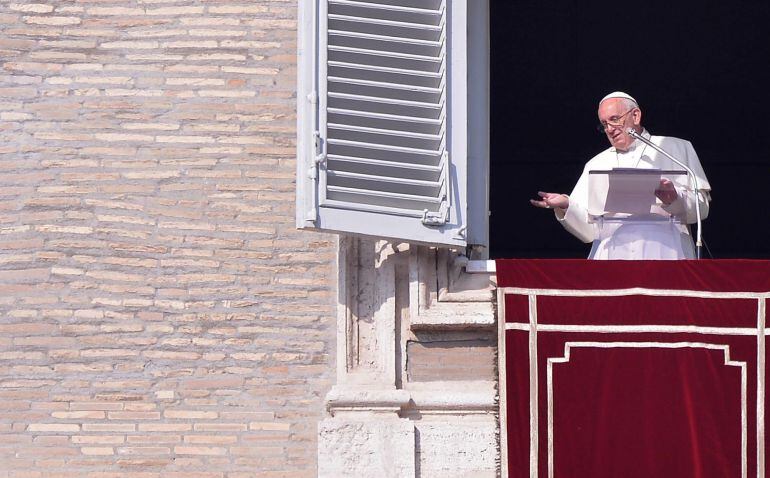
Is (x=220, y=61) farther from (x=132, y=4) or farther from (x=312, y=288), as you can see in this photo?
(x=312, y=288)

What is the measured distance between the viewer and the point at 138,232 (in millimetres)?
8625

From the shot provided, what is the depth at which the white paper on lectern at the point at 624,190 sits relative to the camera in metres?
8.02

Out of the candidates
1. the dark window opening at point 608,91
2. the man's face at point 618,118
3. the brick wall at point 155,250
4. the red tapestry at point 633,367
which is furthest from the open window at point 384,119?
the dark window opening at point 608,91

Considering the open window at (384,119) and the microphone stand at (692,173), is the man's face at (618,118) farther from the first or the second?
the open window at (384,119)

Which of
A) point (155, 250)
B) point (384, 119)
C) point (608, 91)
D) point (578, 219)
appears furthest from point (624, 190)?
point (608, 91)

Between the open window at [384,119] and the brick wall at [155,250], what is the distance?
1.70ft

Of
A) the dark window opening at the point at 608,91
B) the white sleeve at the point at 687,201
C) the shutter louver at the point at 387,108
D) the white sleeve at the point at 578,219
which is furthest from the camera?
the dark window opening at the point at 608,91

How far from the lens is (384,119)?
827cm

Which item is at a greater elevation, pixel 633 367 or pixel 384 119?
pixel 384 119

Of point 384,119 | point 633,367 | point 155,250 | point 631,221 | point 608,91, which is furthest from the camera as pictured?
point 608,91

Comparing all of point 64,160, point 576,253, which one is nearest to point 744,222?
point 576,253

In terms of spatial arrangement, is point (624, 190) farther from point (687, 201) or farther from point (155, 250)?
Answer: point (155, 250)

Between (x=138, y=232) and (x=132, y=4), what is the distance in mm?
941

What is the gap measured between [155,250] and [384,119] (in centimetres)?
107
